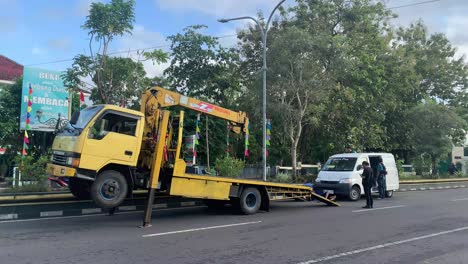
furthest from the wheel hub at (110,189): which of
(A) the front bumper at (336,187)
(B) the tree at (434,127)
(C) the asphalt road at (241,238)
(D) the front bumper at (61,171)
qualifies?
(B) the tree at (434,127)

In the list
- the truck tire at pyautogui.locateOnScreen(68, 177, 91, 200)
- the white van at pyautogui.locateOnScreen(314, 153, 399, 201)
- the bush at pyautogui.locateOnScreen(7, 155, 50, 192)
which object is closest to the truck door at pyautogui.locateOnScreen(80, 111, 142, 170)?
the truck tire at pyautogui.locateOnScreen(68, 177, 91, 200)

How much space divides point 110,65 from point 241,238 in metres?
11.5

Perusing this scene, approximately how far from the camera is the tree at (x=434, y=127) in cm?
3110

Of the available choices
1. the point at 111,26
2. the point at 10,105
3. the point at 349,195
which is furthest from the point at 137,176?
the point at 10,105

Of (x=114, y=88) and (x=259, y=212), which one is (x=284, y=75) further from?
(x=259, y=212)

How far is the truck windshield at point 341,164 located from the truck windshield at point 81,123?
11.2 m

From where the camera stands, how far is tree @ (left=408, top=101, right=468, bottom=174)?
31.1 metres

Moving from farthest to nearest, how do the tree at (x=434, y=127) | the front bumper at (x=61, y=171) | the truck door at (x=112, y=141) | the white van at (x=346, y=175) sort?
the tree at (x=434, y=127), the white van at (x=346, y=175), the truck door at (x=112, y=141), the front bumper at (x=61, y=171)

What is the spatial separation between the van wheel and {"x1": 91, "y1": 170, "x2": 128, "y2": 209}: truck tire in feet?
33.6

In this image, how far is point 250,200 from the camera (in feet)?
42.0

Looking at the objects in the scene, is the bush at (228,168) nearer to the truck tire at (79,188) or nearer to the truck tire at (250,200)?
the truck tire at (250,200)

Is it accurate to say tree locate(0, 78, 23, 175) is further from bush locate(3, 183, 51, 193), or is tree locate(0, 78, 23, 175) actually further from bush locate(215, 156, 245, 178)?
bush locate(215, 156, 245, 178)

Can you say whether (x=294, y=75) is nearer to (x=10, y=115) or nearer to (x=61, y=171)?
(x=61, y=171)

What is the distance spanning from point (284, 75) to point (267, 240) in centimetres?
1381
